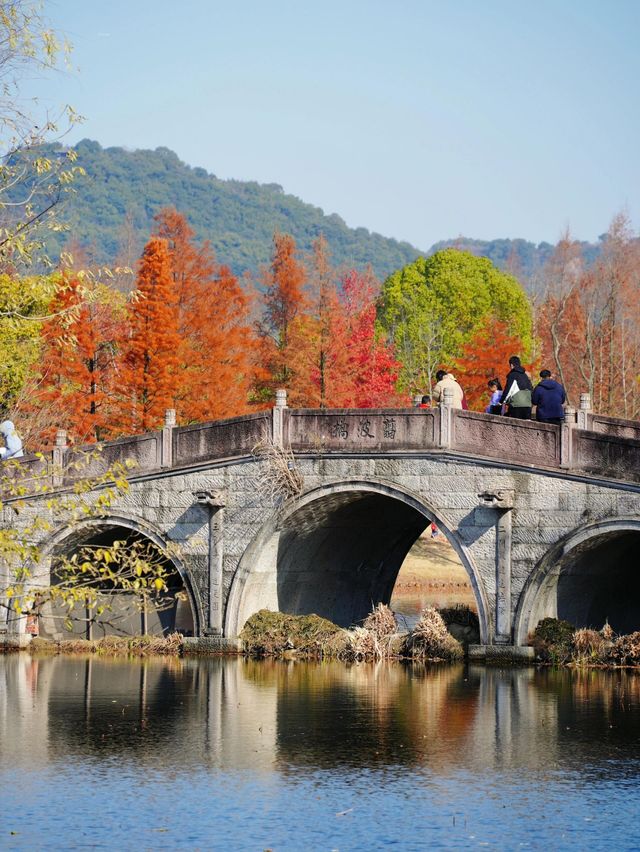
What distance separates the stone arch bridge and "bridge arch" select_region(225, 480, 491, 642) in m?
0.04

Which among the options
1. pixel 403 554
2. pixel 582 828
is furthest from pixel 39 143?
pixel 403 554

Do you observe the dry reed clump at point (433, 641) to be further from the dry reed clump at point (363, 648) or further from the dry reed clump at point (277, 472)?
the dry reed clump at point (277, 472)

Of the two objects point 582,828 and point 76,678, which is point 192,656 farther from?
point 582,828

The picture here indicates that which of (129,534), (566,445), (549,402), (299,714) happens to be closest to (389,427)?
(549,402)

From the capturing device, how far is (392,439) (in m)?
27.2

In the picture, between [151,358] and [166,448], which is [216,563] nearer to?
[166,448]

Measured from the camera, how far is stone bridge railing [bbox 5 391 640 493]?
84.0 feet

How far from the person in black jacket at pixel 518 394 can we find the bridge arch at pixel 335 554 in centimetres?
254

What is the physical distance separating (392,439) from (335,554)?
192 inches

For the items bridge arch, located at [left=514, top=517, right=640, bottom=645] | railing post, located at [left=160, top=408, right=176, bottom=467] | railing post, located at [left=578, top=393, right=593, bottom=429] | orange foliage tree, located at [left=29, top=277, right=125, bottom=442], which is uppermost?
orange foliage tree, located at [left=29, top=277, right=125, bottom=442]

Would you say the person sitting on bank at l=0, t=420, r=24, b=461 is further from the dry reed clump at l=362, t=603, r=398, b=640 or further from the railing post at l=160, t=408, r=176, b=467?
the dry reed clump at l=362, t=603, r=398, b=640

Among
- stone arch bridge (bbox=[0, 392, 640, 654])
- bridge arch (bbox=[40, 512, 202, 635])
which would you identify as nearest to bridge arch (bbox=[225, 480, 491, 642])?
stone arch bridge (bbox=[0, 392, 640, 654])

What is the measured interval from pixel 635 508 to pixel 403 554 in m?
9.88

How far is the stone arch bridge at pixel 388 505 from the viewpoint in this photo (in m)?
25.9
